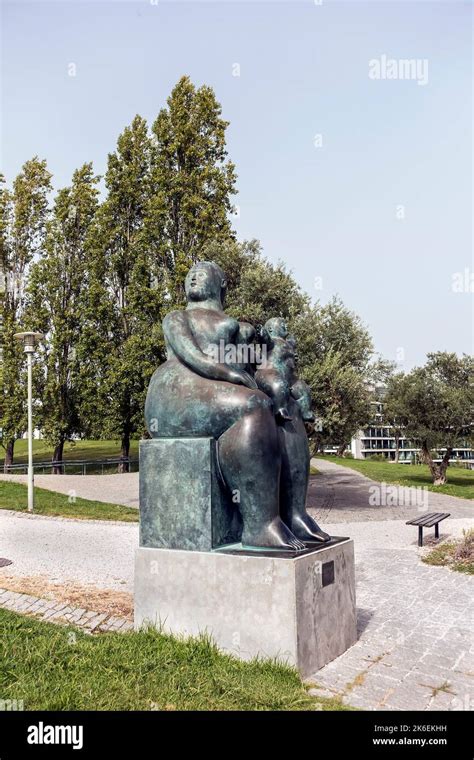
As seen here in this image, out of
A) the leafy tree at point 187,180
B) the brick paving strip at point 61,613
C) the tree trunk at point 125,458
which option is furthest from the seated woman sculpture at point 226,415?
the tree trunk at point 125,458

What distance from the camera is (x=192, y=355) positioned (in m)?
4.61

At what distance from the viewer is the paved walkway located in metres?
3.98

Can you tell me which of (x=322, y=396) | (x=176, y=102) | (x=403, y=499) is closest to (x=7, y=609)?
(x=322, y=396)

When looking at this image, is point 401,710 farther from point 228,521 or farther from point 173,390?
point 173,390

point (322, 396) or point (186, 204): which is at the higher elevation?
point (186, 204)

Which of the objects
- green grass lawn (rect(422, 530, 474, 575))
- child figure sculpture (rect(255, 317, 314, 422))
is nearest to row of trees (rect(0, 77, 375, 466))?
green grass lawn (rect(422, 530, 474, 575))

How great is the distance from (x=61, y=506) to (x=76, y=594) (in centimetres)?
827

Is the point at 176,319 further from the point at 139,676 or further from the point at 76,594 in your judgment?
the point at 76,594

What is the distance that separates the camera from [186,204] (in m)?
21.4

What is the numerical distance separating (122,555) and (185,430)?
497 centimetres

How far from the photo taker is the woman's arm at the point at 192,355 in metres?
4.52

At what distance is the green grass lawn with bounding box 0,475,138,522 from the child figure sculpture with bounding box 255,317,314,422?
819cm

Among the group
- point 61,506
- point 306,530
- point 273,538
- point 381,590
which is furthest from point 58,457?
point 273,538
